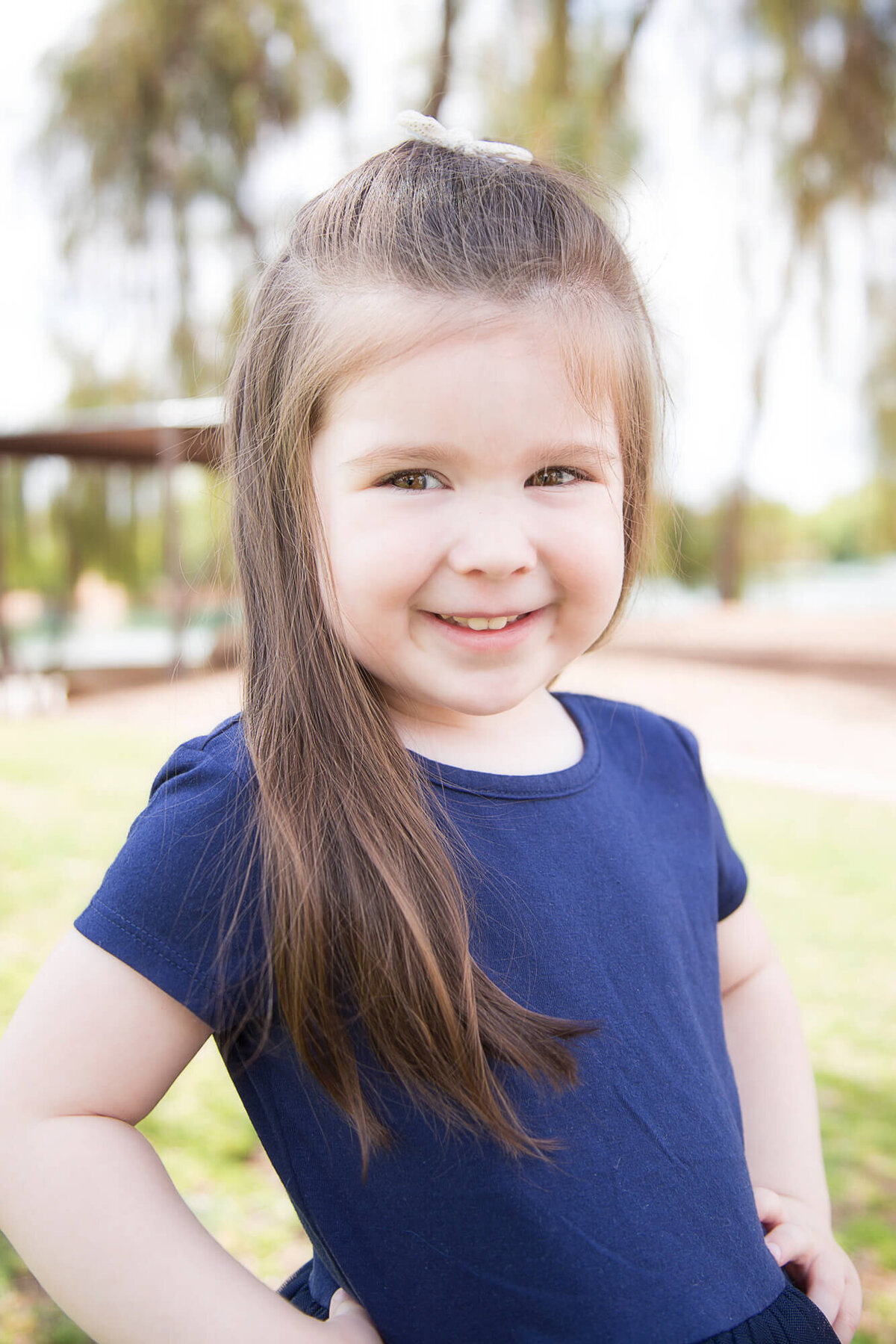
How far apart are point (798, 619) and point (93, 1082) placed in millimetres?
12983

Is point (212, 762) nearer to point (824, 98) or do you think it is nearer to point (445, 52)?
point (445, 52)

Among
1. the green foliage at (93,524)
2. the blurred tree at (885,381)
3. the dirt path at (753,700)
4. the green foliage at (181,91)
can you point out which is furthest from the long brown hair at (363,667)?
the green foliage at (93,524)

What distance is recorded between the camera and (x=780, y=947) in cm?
353

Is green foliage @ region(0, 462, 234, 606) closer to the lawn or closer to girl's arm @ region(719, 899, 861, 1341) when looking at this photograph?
the lawn

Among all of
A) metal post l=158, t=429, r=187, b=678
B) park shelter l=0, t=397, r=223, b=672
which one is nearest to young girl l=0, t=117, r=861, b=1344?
park shelter l=0, t=397, r=223, b=672

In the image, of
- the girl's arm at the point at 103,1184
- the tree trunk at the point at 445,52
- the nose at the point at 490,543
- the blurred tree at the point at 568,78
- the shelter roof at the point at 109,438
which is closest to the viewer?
the girl's arm at the point at 103,1184

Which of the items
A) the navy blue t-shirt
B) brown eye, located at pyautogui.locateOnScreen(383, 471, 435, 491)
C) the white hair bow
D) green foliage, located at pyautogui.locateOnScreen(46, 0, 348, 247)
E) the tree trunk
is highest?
green foliage, located at pyautogui.locateOnScreen(46, 0, 348, 247)

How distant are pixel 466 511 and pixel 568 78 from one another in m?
5.98

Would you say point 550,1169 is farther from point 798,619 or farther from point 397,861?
point 798,619

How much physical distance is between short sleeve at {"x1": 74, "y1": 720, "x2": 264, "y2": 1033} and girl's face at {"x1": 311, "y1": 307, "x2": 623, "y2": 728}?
198mm

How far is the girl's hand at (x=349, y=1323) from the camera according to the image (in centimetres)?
81

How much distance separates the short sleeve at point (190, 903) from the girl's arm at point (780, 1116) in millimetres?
567

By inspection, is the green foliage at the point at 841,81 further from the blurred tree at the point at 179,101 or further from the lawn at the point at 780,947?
the lawn at the point at 780,947

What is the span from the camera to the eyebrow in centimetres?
83
